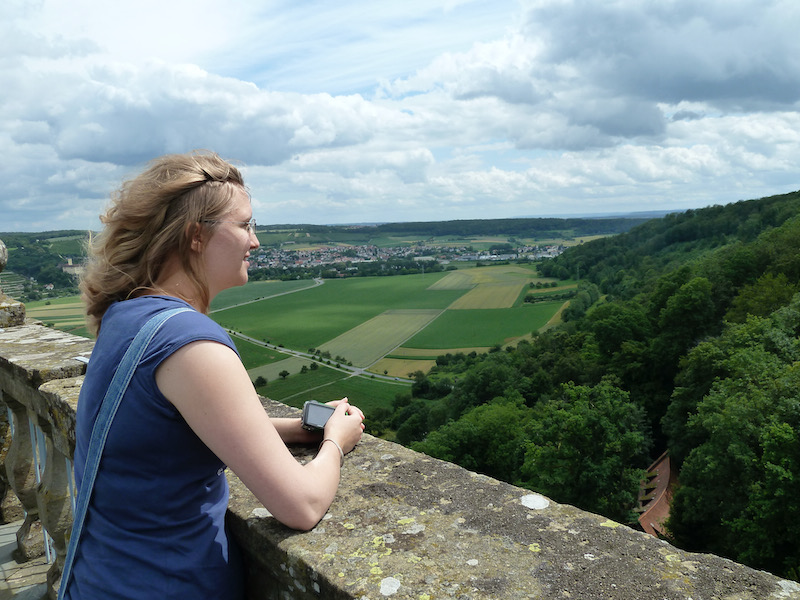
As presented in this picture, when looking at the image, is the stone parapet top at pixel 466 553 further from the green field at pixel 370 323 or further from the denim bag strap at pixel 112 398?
the green field at pixel 370 323

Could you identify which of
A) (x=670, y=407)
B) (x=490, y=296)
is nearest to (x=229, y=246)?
(x=670, y=407)

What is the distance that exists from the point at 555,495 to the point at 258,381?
3547 centimetres

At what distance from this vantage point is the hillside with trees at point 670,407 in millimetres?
22359

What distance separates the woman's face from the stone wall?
0.77m

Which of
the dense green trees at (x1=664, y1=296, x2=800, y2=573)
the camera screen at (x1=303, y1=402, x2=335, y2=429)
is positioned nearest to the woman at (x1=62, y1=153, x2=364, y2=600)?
Answer: the camera screen at (x1=303, y1=402, x2=335, y2=429)

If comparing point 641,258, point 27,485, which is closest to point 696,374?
point 27,485

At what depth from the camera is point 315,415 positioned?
7.81 ft

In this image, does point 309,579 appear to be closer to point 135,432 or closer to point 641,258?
point 135,432

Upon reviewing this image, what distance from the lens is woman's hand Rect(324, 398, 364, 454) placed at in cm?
221

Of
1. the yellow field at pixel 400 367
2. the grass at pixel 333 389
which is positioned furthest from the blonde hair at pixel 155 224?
the yellow field at pixel 400 367

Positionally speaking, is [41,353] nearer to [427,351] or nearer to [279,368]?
[279,368]

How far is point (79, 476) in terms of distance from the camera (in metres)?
1.71

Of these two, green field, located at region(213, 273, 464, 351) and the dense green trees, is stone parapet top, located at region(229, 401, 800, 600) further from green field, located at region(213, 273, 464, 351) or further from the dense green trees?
green field, located at region(213, 273, 464, 351)

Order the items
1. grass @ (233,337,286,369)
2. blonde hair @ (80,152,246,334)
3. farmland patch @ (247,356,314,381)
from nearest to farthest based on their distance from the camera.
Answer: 1. blonde hair @ (80,152,246,334)
2. farmland patch @ (247,356,314,381)
3. grass @ (233,337,286,369)
